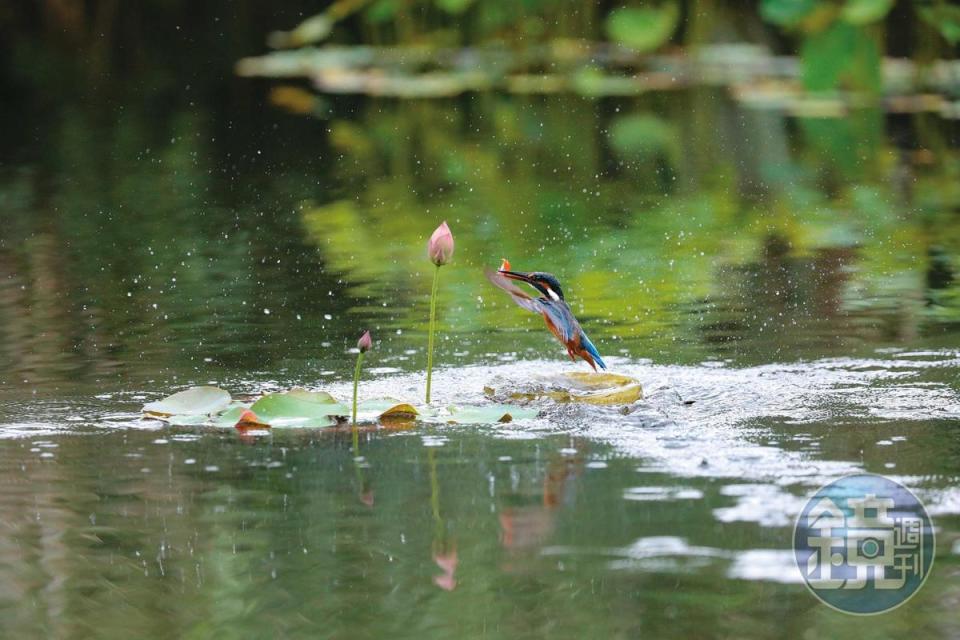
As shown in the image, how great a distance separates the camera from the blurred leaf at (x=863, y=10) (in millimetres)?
9844

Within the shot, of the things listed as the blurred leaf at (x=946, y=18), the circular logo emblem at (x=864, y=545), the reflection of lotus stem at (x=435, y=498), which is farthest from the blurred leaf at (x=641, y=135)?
the circular logo emblem at (x=864, y=545)

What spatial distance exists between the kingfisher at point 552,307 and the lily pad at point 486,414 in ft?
0.87

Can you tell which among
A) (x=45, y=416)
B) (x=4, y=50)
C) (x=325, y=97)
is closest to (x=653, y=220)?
(x=45, y=416)

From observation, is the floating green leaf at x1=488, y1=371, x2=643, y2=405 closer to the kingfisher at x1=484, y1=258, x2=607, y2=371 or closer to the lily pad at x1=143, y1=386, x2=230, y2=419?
the kingfisher at x1=484, y1=258, x2=607, y2=371

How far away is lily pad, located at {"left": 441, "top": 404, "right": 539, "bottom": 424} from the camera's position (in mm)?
4129

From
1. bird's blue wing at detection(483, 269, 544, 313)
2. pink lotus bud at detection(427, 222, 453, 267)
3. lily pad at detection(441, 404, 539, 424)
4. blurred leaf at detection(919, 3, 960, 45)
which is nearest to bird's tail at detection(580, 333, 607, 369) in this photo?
bird's blue wing at detection(483, 269, 544, 313)

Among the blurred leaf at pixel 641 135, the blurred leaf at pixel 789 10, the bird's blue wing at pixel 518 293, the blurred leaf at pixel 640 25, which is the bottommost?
the bird's blue wing at pixel 518 293

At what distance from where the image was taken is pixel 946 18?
10.4 metres

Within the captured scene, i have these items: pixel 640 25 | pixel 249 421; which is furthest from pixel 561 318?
pixel 640 25

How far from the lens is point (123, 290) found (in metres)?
6.16

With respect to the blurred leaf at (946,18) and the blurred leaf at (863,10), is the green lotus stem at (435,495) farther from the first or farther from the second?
the blurred leaf at (946,18)

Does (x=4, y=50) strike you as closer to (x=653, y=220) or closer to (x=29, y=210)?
(x=29, y=210)

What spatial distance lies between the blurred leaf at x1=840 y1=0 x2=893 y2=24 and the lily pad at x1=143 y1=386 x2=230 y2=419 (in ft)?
22.2

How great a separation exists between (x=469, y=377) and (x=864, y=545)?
1.79 meters
